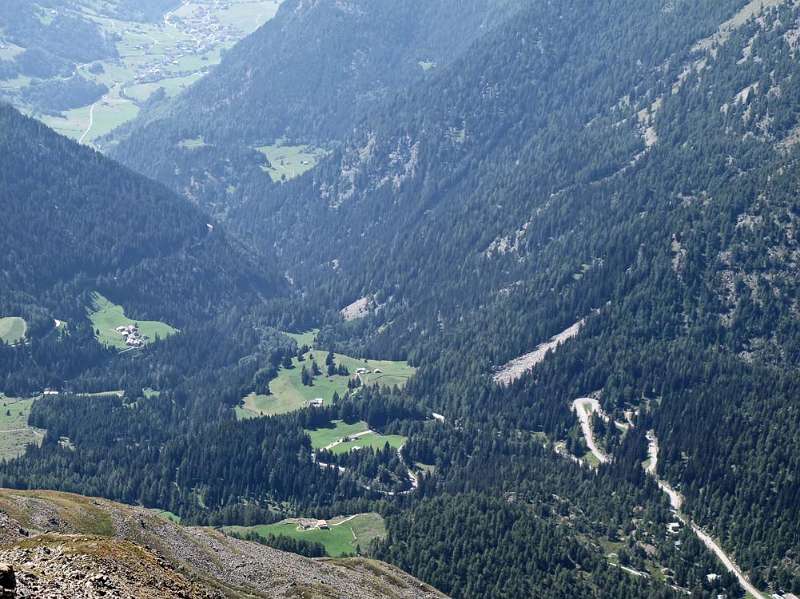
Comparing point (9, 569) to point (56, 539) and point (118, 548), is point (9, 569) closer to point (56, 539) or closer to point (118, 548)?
point (118, 548)

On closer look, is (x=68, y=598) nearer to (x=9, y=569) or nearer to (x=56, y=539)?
(x=9, y=569)

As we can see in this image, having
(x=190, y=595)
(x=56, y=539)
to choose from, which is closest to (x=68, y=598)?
(x=190, y=595)

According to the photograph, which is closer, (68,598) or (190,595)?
(68,598)

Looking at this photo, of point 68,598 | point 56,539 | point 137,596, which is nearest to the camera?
point 68,598

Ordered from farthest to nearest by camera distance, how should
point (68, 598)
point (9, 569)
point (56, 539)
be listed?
point (56, 539) < point (68, 598) < point (9, 569)

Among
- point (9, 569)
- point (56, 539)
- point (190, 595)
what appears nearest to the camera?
point (9, 569)

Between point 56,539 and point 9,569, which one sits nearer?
point 9,569

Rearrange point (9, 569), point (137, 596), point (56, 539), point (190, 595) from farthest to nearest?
point (56, 539) → point (190, 595) → point (137, 596) → point (9, 569)

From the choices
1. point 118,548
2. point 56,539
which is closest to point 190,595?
point 118,548

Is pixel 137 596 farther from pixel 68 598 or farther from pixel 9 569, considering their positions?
pixel 9 569
